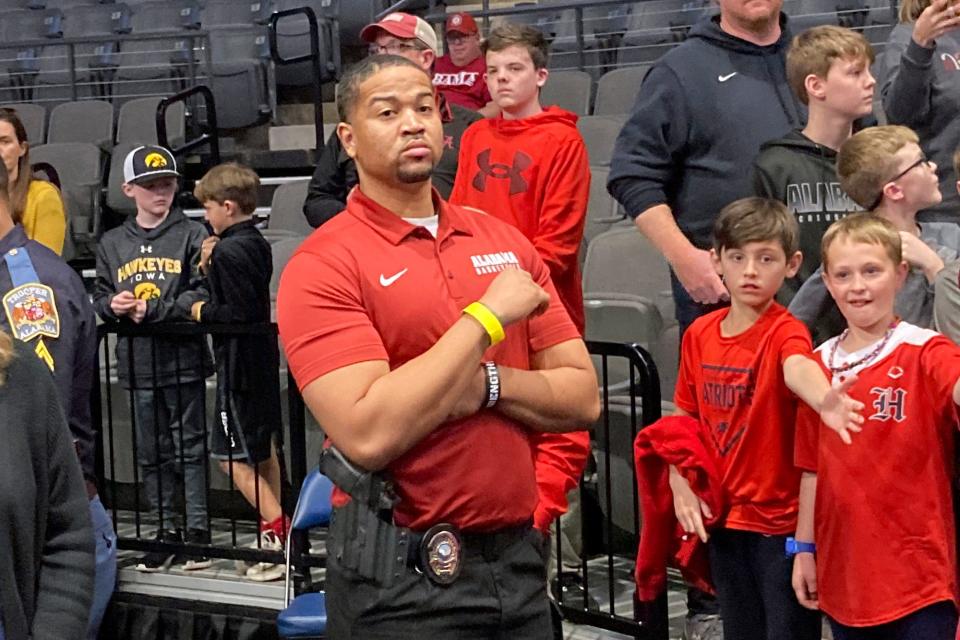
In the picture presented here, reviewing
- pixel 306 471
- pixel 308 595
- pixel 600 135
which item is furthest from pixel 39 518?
pixel 600 135

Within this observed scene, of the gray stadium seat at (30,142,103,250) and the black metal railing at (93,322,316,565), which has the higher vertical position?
the gray stadium seat at (30,142,103,250)

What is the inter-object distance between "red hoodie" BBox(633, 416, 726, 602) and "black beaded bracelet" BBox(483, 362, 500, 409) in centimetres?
89

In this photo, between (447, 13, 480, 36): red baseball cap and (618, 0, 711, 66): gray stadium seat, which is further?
(618, 0, 711, 66): gray stadium seat

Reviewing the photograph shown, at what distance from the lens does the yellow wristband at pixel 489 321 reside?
2.29 meters

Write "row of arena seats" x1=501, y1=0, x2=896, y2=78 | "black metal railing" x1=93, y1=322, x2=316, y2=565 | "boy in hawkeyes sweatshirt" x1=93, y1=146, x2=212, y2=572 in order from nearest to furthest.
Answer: "black metal railing" x1=93, y1=322, x2=316, y2=565 < "boy in hawkeyes sweatshirt" x1=93, y1=146, x2=212, y2=572 < "row of arena seats" x1=501, y1=0, x2=896, y2=78

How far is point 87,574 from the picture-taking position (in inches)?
92.6

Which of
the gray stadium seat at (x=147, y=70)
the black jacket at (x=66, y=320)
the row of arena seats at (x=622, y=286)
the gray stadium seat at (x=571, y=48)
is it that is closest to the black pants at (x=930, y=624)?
the row of arena seats at (x=622, y=286)

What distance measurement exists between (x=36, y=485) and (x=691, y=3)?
266 inches

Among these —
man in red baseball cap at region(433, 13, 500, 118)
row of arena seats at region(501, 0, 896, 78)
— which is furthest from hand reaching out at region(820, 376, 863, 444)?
row of arena seats at region(501, 0, 896, 78)

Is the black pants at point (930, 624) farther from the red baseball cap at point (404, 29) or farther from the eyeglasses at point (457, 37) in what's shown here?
the eyeglasses at point (457, 37)

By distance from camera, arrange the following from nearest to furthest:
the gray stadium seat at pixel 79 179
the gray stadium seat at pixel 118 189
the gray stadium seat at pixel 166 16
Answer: the gray stadium seat at pixel 79 179 < the gray stadium seat at pixel 118 189 < the gray stadium seat at pixel 166 16

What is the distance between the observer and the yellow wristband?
2.29m

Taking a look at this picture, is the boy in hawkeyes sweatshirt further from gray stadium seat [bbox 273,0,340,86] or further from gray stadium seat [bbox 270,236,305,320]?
gray stadium seat [bbox 273,0,340,86]

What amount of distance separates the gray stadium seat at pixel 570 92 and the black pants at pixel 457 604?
5.44 meters
